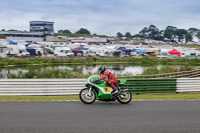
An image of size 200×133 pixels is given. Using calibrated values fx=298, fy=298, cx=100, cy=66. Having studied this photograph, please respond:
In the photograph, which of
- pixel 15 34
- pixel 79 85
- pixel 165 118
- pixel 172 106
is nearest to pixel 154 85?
pixel 79 85

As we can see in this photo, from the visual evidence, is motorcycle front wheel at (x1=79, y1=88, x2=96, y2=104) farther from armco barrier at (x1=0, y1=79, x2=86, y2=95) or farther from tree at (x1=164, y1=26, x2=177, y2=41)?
tree at (x1=164, y1=26, x2=177, y2=41)

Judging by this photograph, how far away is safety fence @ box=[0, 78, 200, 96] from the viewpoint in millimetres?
15477

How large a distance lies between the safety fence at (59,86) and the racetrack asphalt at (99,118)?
16.4 feet

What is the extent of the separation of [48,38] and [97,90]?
108547mm

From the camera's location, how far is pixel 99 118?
8602mm

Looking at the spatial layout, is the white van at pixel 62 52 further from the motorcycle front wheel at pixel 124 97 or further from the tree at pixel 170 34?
the tree at pixel 170 34

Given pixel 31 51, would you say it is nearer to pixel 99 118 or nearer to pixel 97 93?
pixel 97 93

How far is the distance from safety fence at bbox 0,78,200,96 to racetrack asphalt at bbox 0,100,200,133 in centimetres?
500

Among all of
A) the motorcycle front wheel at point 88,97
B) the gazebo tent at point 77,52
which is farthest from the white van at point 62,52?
the motorcycle front wheel at point 88,97

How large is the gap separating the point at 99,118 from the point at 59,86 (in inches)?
295

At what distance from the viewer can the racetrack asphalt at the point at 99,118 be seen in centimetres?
731

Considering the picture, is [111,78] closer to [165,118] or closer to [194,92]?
[165,118]

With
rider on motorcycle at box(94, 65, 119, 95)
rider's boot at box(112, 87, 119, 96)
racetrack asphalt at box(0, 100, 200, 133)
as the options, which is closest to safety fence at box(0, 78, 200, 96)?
rider on motorcycle at box(94, 65, 119, 95)

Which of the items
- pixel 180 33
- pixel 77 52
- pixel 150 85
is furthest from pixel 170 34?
Result: pixel 150 85
